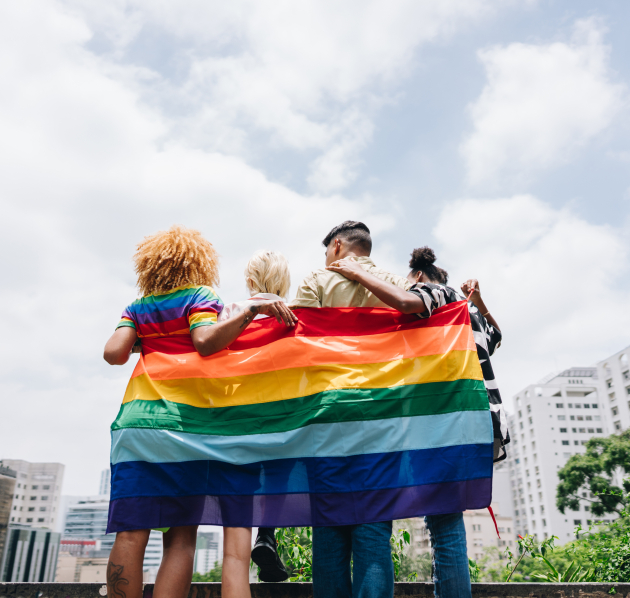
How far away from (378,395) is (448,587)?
863mm

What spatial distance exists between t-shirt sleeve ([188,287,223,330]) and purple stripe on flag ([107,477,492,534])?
0.83 meters

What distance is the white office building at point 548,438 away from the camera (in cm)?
6850

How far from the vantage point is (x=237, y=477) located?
2373 millimetres

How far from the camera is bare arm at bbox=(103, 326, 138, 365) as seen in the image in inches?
100.0

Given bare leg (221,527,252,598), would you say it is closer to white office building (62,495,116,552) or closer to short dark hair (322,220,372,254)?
short dark hair (322,220,372,254)

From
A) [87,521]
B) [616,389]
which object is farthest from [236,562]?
[87,521]

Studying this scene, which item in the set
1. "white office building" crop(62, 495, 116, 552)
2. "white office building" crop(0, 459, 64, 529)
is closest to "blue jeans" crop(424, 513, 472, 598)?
"white office building" crop(0, 459, 64, 529)

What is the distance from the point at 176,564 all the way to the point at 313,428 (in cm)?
84

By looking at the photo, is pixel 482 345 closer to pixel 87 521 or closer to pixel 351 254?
pixel 351 254

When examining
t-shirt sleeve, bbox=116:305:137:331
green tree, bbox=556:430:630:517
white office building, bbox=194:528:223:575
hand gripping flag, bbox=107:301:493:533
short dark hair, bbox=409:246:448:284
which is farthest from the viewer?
white office building, bbox=194:528:223:575

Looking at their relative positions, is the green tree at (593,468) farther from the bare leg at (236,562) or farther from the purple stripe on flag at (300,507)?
the bare leg at (236,562)

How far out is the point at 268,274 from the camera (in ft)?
9.48

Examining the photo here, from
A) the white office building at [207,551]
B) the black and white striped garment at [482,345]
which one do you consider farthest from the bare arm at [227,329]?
the white office building at [207,551]

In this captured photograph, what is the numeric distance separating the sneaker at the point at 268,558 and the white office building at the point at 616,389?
215ft
